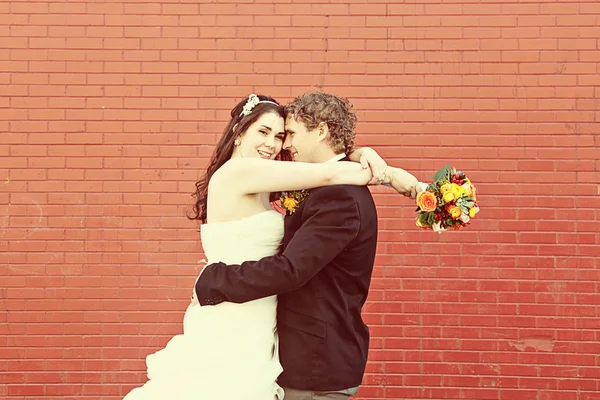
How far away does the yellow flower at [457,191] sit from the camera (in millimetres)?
3393

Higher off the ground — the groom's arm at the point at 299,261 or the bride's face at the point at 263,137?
the bride's face at the point at 263,137

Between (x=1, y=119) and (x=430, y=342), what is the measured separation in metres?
3.82

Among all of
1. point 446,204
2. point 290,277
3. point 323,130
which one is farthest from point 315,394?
point 323,130

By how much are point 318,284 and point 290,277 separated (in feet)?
0.79

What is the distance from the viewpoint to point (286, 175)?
3.28 m

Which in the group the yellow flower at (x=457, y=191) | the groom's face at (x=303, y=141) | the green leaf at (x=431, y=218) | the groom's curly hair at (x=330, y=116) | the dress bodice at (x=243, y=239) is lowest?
the dress bodice at (x=243, y=239)

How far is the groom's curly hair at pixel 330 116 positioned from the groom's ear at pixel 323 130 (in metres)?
0.01

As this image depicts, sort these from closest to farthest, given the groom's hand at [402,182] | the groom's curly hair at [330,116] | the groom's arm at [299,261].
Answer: the groom's arm at [299,261]
the groom's curly hair at [330,116]
the groom's hand at [402,182]

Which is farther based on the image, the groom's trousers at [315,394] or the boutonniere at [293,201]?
the boutonniere at [293,201]

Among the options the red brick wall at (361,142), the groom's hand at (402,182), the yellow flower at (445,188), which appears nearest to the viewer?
the yellow flower at (445,188)

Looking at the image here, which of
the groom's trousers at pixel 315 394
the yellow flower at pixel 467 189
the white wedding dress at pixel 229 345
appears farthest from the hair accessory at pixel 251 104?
the groom's trousers at pixel 315 394

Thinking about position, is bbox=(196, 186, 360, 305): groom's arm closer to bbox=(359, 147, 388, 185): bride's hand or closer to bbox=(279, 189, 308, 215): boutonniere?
bbox=(359, 147, 388, 185): bride's hand

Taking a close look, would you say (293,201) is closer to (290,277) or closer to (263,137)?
(263,137)

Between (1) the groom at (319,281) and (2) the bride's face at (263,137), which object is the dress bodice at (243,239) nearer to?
(1) the groom at (319,281)
